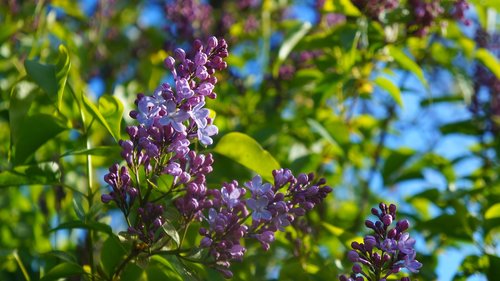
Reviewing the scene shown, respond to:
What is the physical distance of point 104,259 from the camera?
61.6 inches

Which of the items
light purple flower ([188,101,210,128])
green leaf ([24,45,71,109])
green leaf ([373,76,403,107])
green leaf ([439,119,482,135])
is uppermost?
green leaf ([439,119,482,135])

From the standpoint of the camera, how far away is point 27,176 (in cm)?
168

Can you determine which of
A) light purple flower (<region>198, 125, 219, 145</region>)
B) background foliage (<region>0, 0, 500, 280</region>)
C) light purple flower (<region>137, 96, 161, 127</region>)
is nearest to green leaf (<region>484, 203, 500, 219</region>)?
background foliage (<region>0, 0, 500, 280</region>)

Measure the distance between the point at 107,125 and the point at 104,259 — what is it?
0.30m

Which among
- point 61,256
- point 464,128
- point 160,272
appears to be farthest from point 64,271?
point 464,128

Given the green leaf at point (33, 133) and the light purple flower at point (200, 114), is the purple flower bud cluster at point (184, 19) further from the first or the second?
the light purple flower at point (200, 114)

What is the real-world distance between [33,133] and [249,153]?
547 mm

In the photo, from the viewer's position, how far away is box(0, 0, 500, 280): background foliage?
1.70 metres

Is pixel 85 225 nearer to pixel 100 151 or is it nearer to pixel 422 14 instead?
pixel 100 151

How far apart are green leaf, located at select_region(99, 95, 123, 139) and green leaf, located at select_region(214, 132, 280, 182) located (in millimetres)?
230

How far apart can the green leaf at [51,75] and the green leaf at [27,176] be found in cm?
18

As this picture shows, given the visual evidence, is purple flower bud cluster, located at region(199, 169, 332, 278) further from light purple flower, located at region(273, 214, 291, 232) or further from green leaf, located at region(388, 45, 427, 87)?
green leaf, located at region(388, 45, 427, 87)

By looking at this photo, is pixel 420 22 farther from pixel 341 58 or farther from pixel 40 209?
pixel 40 209

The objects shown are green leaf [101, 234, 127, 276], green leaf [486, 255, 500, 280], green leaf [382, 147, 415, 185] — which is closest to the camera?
green leaf [101, 234, 127, 276]
